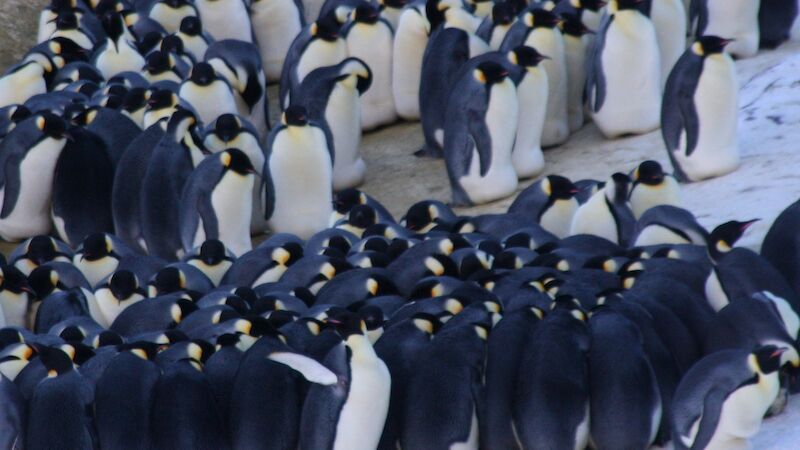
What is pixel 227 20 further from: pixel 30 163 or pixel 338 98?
pixel 30 163

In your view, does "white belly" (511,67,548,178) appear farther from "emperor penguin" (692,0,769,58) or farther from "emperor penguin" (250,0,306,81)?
"emperor penguin" (250,0,306,81)

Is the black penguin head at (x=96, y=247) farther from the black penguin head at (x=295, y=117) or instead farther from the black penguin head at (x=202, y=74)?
the black penguin head at (x=202, y=74)

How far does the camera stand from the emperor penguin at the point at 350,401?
6520mm

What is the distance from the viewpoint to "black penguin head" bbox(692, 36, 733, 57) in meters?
8.98

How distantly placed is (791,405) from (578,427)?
85 centimetres

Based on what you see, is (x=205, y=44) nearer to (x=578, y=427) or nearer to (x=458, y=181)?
(x=458, y=181)

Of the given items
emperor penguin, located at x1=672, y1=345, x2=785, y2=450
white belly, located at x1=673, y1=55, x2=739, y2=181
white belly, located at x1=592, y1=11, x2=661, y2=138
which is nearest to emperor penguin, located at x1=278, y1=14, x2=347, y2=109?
white belly, located at x1=592, y1=11, x2=661, y2=138

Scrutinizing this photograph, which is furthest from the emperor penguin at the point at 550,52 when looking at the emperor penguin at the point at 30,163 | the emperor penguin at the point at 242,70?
the emperor penguin at the point at 30,163

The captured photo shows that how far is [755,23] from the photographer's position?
10.4 m

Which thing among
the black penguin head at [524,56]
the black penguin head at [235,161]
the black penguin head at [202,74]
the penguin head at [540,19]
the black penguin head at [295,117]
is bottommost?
the black penguin head at [235,161]

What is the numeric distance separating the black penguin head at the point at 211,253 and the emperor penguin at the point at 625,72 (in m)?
2.48

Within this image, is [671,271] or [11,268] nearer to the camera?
[671,271]

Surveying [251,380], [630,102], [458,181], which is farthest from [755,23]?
[251,380]

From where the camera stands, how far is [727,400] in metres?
6.23
